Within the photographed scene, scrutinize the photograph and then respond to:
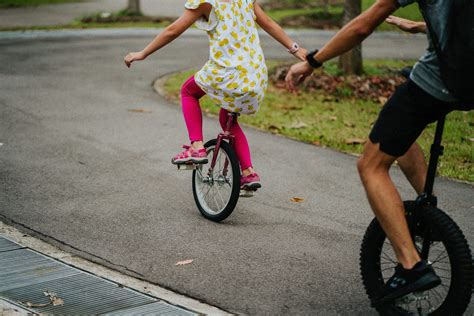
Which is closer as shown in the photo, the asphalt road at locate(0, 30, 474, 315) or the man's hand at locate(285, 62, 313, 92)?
the man's hand at locate(285, 62, 313, 92)

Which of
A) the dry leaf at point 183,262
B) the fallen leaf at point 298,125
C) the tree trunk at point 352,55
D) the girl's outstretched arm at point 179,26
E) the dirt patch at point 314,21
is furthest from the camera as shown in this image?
the dirt patch at point 314,21

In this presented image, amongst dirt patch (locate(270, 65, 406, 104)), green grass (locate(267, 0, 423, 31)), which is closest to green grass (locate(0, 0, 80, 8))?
green grass (locate(267, 0, 423, 31))

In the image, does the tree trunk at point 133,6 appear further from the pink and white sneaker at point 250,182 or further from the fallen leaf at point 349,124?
the pink and white sneaker at point 250,182

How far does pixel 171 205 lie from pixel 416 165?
8.48ft

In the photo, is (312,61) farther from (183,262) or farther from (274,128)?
(274,128)

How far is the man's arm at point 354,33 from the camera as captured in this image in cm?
365

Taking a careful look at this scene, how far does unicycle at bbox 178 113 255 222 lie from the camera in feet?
18.8

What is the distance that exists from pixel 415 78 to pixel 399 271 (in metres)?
0.99

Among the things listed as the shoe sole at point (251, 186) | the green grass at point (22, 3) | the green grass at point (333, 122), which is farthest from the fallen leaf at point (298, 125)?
the green grass at point (22, 3)

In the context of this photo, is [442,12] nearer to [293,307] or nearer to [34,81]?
[293,307]

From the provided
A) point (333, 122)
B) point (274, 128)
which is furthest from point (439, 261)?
point (333, 122)

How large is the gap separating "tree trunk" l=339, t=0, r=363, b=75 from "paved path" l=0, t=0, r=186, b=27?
34.1 ft

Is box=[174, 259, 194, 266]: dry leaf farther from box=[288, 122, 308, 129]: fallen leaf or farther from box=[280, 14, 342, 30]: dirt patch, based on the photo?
box=[280, 14, 342, 30]: dirt patch

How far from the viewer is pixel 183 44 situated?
56.9 feet
